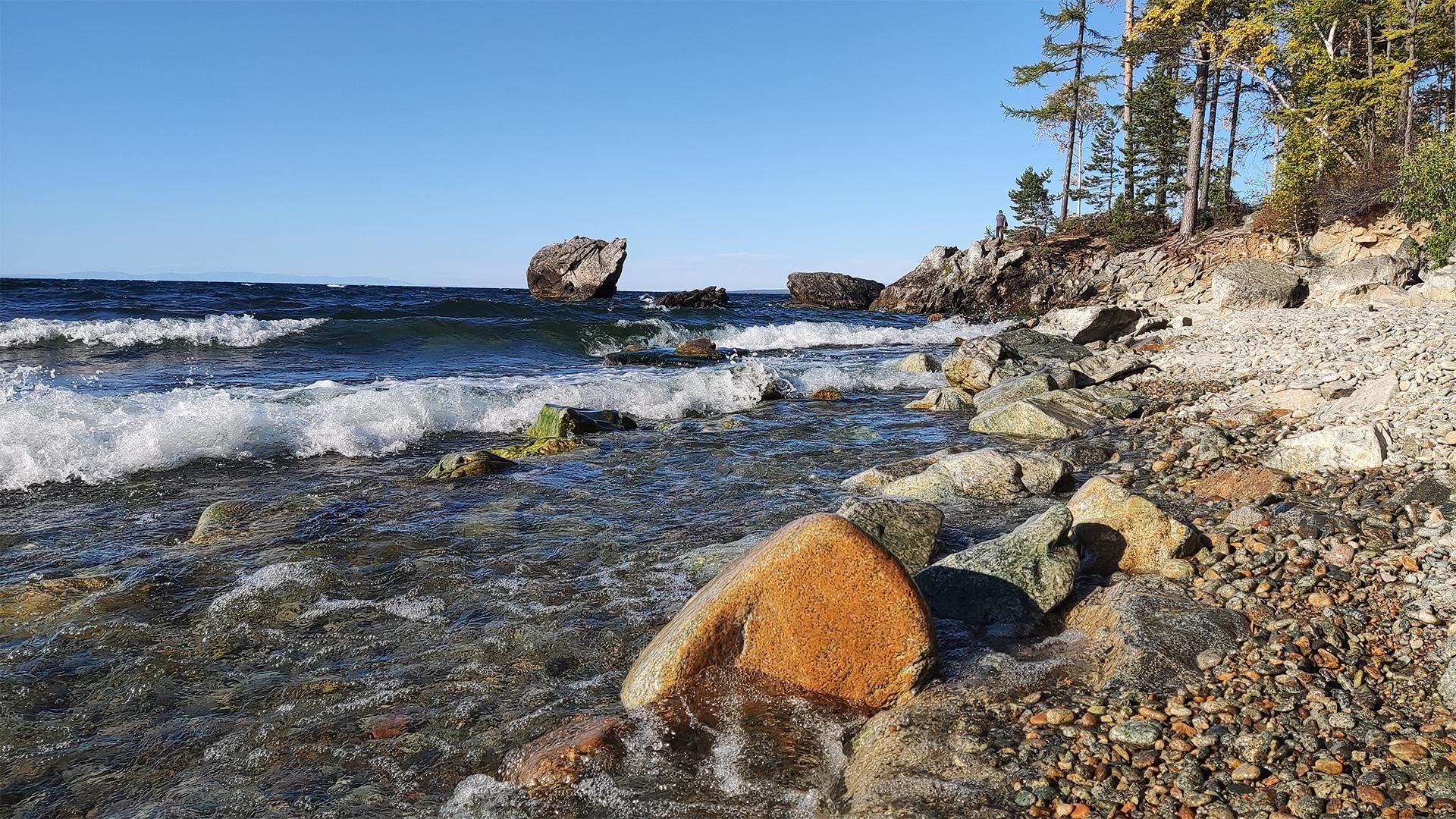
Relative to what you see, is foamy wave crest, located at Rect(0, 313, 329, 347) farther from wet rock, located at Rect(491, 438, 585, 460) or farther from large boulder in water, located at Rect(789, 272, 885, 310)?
large boulder in water, located at Rect(789, 272, 885, 310)

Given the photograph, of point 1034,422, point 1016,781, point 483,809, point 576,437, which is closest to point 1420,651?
point 1016,781

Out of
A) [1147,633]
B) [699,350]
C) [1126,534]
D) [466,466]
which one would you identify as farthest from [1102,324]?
[1147,633]

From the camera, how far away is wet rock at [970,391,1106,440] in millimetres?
10500

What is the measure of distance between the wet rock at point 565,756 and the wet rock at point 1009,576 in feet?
7.44

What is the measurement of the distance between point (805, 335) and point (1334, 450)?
2335 centimetres

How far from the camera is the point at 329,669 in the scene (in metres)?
4.59

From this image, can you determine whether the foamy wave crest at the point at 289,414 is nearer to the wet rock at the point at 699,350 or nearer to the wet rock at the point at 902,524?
the wet rock at the point at 699,350

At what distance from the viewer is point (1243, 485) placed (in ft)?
21.4

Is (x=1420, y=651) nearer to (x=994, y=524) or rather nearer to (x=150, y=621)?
(x=994, y=524)

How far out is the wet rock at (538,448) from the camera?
1015 centimetres

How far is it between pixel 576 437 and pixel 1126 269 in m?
26.8

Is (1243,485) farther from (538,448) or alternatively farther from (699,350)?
(699,350)

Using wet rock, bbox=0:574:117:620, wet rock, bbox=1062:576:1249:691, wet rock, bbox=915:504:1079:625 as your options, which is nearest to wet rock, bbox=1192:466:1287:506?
wet rock, bbox=1062:576:1249:691

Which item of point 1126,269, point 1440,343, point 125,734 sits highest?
point 1126,269
